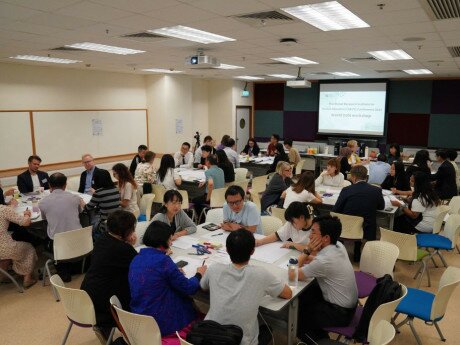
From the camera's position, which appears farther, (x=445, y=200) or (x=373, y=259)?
(x=445, y=200)

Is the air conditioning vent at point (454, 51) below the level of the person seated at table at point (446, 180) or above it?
above

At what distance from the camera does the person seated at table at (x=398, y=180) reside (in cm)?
602

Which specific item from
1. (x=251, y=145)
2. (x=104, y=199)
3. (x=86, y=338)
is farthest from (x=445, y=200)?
(x=86, y=338)

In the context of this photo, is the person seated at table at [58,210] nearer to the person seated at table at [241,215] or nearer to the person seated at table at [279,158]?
the person seated at table at [241,215]

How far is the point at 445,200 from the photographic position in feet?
22.7

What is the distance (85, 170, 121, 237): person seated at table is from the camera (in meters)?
4.61

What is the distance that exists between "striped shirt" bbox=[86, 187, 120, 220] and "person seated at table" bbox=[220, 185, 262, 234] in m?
1.52

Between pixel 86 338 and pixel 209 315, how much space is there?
5.82ft

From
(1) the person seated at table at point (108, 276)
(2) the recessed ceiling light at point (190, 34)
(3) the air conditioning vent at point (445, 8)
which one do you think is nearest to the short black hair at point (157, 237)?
(1) the person seated at table at point (108, 276)

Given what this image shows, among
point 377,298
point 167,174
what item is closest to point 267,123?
point 167,174

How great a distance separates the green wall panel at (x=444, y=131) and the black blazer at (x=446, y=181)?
17.4 feet

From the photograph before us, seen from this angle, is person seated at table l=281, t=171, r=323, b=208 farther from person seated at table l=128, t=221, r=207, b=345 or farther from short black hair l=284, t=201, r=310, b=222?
person seated at table l=128, t=221, r=207, b=345

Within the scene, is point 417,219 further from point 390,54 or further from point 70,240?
point 70,240

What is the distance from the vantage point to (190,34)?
499 cm
